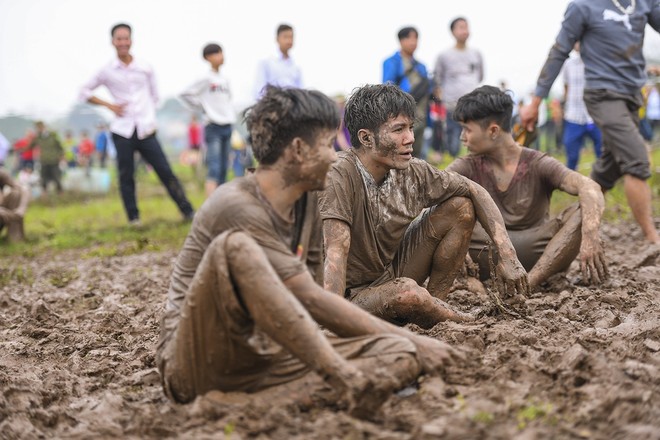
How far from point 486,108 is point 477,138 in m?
0.22

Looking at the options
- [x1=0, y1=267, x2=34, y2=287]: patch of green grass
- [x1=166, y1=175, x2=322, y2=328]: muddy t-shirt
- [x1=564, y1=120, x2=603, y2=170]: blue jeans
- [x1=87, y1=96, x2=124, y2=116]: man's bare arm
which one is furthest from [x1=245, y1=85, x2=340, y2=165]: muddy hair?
[x1=564, y1=120, x2=603, y2=170]: blue jeans

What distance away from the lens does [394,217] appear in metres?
4.81

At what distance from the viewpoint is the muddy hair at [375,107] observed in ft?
15.5

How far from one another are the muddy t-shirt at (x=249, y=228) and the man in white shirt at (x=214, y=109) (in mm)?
7173

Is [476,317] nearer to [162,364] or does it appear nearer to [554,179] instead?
[554,179]

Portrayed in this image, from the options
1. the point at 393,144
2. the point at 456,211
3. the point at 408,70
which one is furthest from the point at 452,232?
the point at 408,70

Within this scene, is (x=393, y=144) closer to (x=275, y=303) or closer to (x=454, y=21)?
(x=275, y=303)

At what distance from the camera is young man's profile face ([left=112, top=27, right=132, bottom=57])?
33.0ft

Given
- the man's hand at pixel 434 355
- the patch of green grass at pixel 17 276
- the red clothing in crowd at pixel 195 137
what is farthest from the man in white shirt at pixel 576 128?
the red clothing in crowd at pixel 195 137

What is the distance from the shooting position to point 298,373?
11.4 feet

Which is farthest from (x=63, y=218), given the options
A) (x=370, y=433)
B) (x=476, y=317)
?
(x=370, y=433)

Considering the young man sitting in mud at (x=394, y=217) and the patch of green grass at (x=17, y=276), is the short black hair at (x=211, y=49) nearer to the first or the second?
the patch of green grass at (x=17, y=276)

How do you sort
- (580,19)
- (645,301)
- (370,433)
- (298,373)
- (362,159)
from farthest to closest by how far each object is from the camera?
1. (580,19)
2. (645,301)
3. (362,159)
4. (298,373)
5. (370,433)

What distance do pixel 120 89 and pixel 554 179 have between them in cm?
620
